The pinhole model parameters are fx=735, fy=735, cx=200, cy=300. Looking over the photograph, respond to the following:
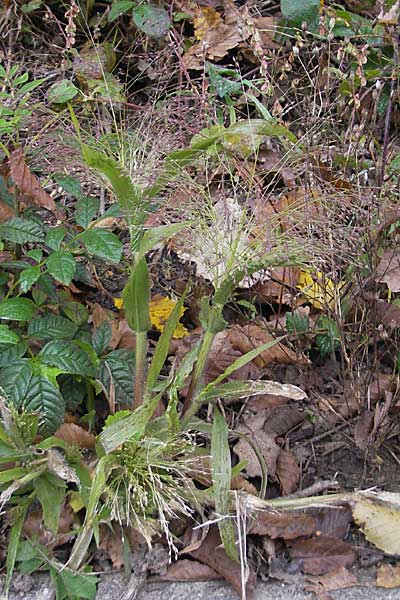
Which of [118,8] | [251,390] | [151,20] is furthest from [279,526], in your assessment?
[118,8]

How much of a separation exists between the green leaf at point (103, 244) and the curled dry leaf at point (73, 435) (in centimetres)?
36

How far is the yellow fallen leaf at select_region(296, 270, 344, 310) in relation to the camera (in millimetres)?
1624

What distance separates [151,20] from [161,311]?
1112 millimetres

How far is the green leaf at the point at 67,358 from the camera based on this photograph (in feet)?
4.96

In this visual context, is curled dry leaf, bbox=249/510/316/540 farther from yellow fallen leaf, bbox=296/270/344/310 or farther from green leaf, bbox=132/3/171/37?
green leaf, bbox=132/3/171/37

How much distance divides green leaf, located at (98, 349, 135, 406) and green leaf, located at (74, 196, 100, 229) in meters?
0.31

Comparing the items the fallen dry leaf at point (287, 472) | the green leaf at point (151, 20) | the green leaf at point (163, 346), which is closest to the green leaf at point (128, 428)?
the green leaf at point (163, 346)

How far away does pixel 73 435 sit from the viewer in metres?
1.53

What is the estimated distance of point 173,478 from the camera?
150 cm

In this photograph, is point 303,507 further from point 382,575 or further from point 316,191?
point 316,191

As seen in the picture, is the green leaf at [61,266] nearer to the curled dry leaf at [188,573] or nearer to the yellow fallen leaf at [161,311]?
the yellow fallen leaf at [161,311]

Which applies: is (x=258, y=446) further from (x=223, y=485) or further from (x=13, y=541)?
(x=13, y=541)

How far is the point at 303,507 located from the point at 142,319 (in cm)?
51

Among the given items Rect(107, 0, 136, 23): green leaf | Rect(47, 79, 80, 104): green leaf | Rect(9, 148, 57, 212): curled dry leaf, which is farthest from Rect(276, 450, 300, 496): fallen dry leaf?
Rect(107, 0, 136, 23): green leaf
